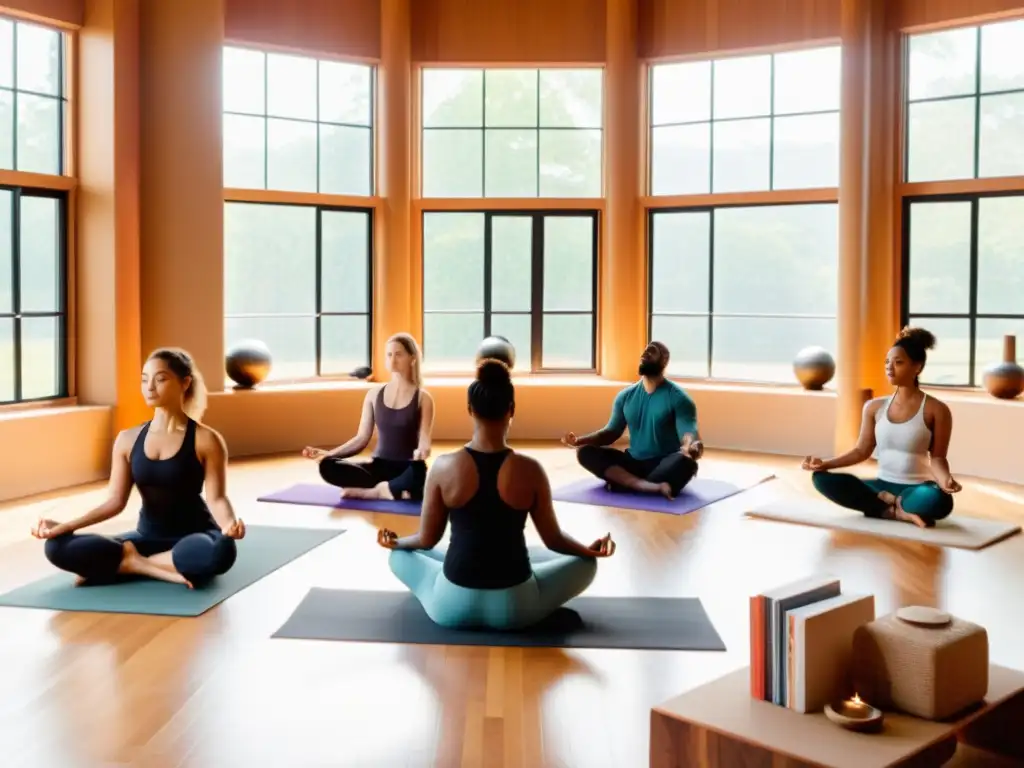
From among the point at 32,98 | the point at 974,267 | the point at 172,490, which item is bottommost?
the point at 172,490

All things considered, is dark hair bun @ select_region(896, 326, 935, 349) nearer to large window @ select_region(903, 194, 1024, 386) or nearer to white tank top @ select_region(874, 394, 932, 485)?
white tank top @ select_region(874, 394, 932, 485)

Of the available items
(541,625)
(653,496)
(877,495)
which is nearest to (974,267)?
(877,495)

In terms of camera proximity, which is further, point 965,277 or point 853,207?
point 853,207

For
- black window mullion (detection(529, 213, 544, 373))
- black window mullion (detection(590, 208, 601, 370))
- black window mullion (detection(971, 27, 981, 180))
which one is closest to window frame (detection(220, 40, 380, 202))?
black window mullion (detection(529, 213, 544, 373))

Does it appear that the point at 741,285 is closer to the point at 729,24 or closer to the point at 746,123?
the point at 746,123

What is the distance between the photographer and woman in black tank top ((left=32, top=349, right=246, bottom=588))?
4.45 m

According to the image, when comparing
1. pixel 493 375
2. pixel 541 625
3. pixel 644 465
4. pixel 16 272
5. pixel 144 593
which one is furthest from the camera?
pixel 16 272

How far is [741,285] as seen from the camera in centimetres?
879

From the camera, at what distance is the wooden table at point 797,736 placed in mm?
2484

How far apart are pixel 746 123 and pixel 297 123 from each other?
3.35 metres

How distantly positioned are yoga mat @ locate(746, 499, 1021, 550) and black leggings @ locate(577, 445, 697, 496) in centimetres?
53

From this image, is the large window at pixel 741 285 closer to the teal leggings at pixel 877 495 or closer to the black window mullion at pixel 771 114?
the black window mullion at pixel 771 114

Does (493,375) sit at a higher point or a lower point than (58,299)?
lower

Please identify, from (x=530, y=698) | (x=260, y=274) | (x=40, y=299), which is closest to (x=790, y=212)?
(x=260, y=274)
